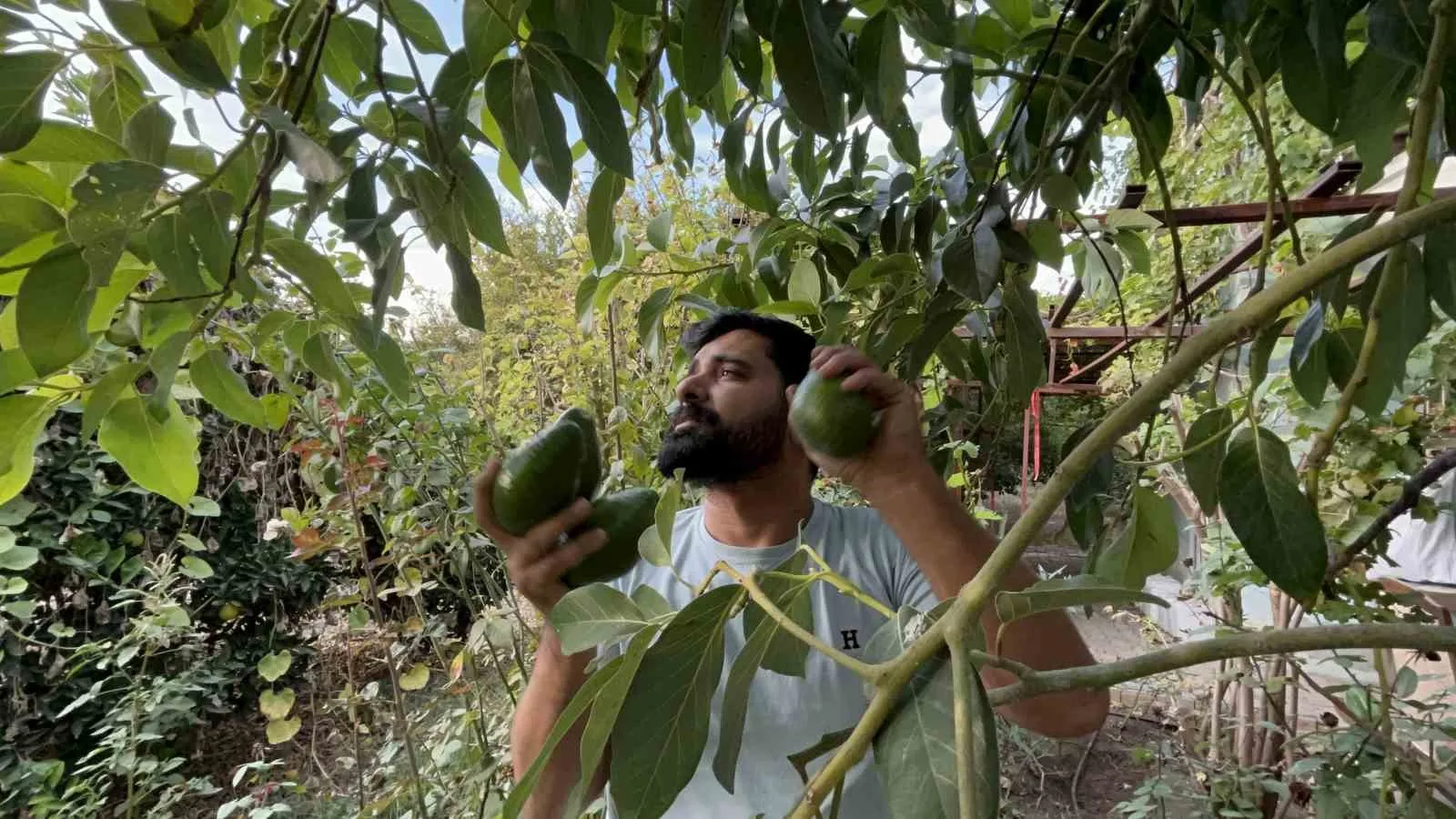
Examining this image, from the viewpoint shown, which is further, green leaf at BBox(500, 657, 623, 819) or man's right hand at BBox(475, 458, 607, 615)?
man's right hand at BBox(475, 458, 607, 615)

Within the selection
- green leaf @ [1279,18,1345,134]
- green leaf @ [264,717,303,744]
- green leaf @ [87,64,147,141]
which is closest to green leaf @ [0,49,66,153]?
green leaf @ [87,64,147,141]

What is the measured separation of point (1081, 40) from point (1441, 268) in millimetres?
424

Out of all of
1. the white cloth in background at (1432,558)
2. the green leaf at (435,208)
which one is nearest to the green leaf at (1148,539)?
the green leaf at (435,208)

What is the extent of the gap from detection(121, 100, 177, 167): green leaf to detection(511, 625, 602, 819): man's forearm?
2.49 ft

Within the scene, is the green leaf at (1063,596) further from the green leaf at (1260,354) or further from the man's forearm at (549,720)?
the man's forearm at (549,720)

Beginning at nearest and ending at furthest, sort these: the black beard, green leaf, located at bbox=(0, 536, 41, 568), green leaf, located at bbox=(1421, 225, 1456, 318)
→ 1. green leaf, located at bbox=(1421, 225, 1456, 318)
2. the black beard
3. green leaf, located at bbox=(0, 536, 41, 568)

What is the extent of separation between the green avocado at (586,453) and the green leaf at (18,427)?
482 mm

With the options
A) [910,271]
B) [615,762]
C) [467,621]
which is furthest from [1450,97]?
[467,621]

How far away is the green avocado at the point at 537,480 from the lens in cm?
86

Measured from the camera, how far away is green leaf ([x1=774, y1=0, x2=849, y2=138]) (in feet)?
1.89

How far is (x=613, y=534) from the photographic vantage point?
92cm

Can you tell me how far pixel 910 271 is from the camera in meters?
1.06

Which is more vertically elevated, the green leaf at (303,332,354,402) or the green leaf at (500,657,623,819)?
the green leaf at (303,332,354,402)

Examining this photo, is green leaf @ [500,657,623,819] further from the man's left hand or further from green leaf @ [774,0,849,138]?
the man's left hand
